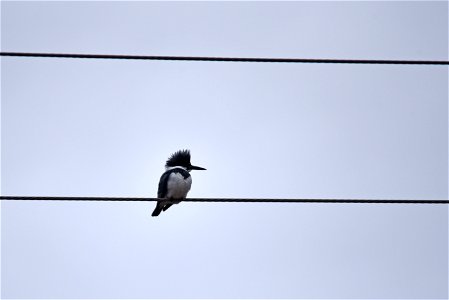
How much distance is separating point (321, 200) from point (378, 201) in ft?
1.22

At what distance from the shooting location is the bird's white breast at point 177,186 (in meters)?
10.6

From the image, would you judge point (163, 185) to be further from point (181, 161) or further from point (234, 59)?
point (234, 59)

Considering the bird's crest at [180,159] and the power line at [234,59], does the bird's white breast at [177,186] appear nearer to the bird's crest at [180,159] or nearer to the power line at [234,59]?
the bird's crest at [180,159]

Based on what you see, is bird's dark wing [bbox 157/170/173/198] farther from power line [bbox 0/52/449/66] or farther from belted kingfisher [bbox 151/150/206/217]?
power line [bbox 0/52/449/66]

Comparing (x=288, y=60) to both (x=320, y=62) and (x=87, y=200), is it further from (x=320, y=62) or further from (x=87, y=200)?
(x=87, y=200)

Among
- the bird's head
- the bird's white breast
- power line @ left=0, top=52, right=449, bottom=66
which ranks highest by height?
the bird's head

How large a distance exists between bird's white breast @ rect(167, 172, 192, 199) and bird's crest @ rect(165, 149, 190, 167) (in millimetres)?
746

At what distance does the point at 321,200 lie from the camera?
6.25 m

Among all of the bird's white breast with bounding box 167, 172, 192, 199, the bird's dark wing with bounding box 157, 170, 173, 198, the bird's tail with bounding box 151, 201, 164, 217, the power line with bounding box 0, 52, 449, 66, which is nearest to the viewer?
the power line with bounding box 0, 52, 449, 66

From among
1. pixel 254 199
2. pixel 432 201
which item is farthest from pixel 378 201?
pixel 254 199

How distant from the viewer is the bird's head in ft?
37.5

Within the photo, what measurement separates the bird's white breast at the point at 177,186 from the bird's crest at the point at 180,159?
75 centimetres

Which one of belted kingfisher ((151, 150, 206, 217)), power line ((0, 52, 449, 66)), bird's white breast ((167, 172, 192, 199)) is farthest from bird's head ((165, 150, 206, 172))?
power line ((0, 52, 449, 66))

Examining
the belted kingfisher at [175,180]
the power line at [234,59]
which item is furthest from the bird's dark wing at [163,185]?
the power line at [234,59]
